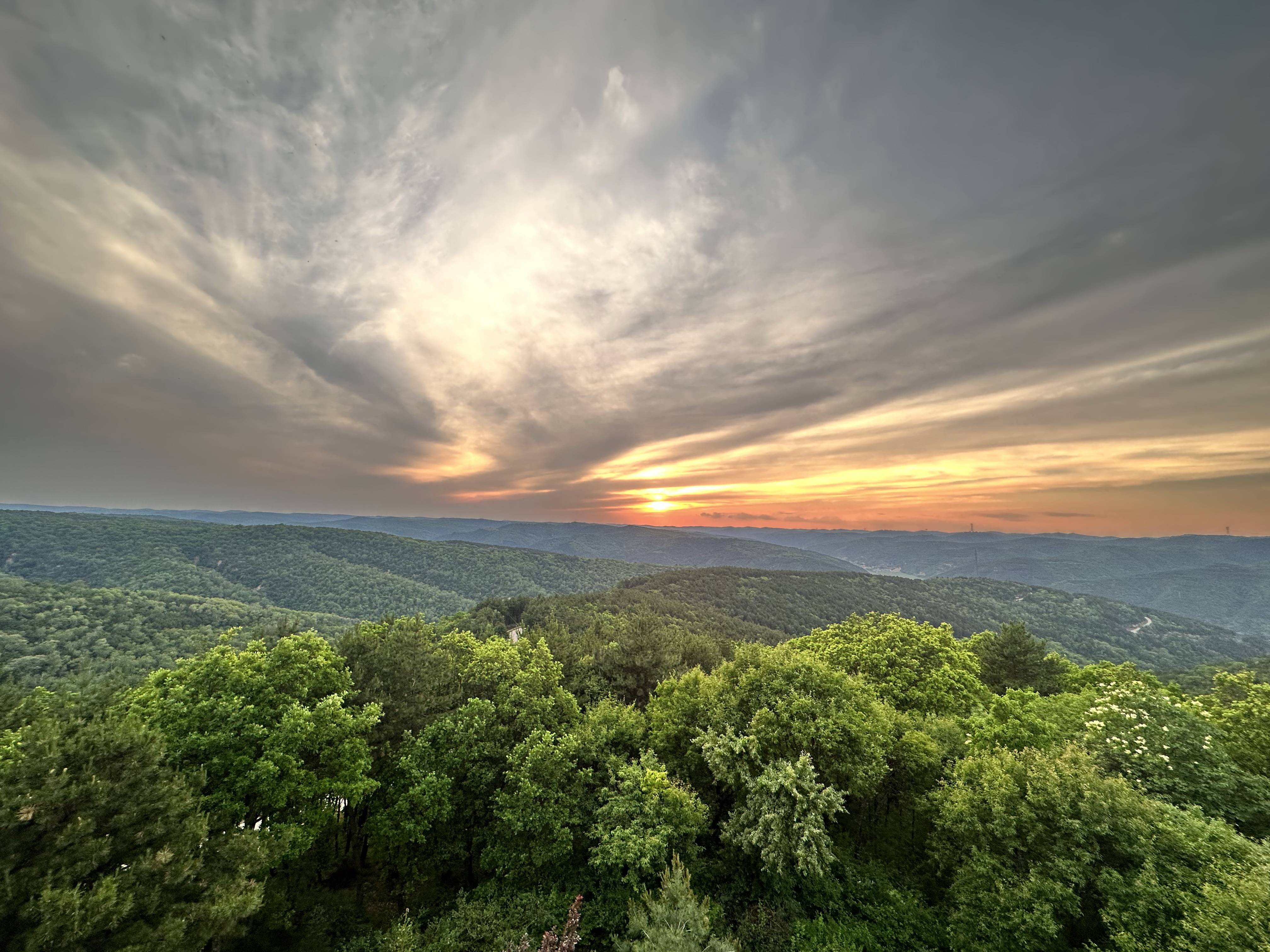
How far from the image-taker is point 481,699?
3297 cm

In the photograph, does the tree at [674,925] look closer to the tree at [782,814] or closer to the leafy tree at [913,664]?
the tree at [782,814]

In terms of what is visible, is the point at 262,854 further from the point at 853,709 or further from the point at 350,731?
the point at 853,709

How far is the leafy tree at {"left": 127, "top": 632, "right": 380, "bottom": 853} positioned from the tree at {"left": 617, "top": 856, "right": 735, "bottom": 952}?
16273mm

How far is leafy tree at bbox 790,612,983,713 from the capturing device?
41.7m

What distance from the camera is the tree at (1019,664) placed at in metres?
51.3

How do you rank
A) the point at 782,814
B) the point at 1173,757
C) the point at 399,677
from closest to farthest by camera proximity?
the point at 782,814, the point at 1173,757, the point at 399,677

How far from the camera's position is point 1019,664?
5369 centimetres

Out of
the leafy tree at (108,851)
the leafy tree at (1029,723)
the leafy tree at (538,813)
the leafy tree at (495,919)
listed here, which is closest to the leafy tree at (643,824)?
the leafy tree at (538,813)

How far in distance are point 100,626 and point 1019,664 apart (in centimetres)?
19275

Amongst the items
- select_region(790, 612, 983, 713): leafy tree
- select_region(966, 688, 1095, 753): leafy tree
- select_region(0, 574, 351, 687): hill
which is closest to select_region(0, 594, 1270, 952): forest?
select_region(966, 688, 1095, 753): leafy tree

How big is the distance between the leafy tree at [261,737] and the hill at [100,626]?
69545mm

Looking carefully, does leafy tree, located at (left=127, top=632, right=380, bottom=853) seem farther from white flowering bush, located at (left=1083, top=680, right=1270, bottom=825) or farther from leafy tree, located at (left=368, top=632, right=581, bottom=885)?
white flowering bush, located at (left=1083, top=680, right=1270, bottom=825)

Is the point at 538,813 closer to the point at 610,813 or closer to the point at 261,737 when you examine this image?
the point at 610,813

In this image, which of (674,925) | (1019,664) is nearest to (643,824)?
(674,925)
